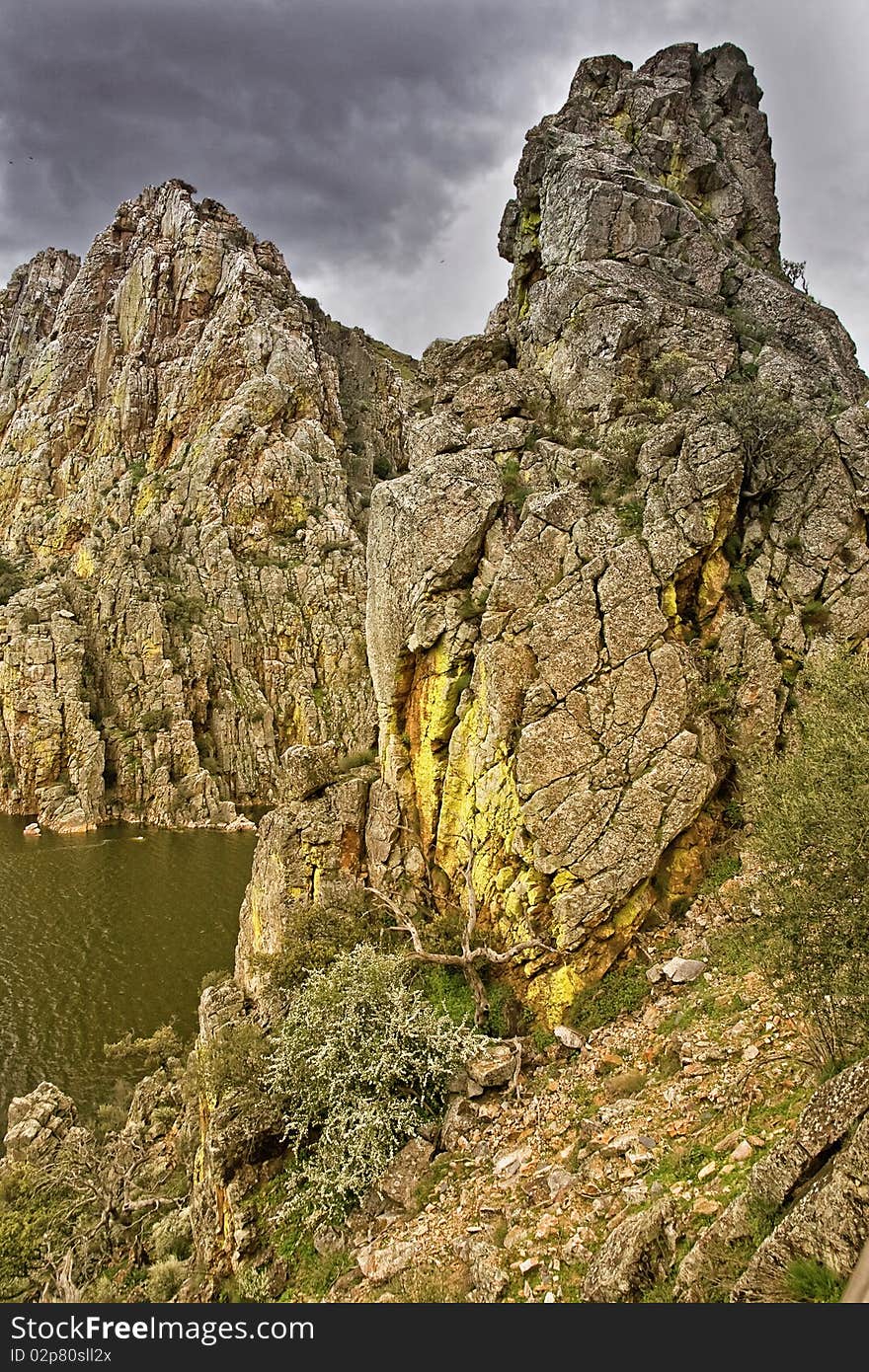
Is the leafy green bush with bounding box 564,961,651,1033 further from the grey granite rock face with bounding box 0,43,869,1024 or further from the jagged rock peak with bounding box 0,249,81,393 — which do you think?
the jagged rock peak with bounding box 0,249,81,393

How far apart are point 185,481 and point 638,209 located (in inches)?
3394

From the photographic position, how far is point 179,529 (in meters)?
96.1

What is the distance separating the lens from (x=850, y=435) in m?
19.7

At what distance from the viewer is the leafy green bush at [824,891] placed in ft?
29.7

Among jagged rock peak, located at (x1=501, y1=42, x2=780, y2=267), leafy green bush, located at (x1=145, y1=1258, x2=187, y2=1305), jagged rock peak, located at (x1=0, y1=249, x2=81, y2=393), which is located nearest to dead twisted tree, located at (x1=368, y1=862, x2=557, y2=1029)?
leafy green bush, located at (x1=145, y1=1258, x2=187, y2=1305)

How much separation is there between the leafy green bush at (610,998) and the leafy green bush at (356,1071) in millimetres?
2625

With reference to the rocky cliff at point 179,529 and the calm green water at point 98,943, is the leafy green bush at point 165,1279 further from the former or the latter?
the rocky cliff at point 179,529

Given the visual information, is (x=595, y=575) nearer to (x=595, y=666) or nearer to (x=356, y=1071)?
(x=595, y=666)

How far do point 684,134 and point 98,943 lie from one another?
5373cm

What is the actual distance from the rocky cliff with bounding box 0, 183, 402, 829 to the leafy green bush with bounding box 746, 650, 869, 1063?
5911cm

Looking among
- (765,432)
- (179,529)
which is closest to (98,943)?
(765,432)

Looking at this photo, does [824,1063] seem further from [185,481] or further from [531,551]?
[185,481]

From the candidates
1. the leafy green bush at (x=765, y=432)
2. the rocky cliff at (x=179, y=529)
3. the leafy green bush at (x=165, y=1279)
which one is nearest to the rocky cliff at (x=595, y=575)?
the leafy green bush at (x=765, y=432)

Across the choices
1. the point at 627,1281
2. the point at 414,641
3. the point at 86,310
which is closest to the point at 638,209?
the point at 414,641
